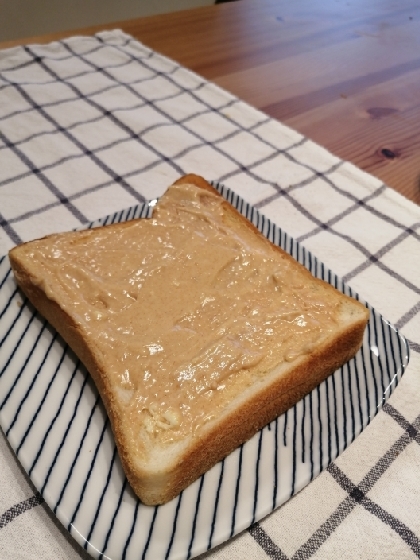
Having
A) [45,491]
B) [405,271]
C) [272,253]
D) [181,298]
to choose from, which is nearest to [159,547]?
[45,491]

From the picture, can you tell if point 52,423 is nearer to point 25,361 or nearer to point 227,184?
point 25,361

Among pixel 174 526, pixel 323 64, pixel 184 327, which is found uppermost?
pixel 323 64

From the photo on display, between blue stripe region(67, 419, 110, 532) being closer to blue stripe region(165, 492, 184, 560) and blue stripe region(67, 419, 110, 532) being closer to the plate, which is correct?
the plate

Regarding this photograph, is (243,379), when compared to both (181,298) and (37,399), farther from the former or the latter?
(37,399)

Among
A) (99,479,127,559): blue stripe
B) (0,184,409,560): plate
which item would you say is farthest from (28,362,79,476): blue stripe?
(99,479,127,559): blue stripe

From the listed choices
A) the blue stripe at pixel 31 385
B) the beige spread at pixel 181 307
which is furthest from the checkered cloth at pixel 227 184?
the beige spread at pixel 181 307

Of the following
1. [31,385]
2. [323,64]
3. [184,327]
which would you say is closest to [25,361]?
[31,385]
